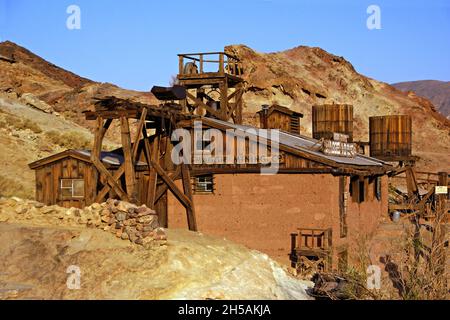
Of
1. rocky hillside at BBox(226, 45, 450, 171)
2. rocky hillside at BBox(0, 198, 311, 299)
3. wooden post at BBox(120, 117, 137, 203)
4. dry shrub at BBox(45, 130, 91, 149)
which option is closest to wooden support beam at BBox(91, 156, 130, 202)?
wooden post at BBox(120, 117, 137, 203)

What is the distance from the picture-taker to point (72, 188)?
86.3ft

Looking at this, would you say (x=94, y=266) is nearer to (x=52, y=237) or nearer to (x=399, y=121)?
(x=52, y=237)

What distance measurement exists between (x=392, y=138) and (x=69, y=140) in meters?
20.3

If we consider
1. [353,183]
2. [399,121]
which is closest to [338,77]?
[399,121]

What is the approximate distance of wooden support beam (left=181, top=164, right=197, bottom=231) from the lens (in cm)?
2441

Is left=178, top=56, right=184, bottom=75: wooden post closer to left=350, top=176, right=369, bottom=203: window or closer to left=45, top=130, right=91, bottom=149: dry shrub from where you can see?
left=350, top=176, right=369, bottom=203: window

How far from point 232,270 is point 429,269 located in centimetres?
514

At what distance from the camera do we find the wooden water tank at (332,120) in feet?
124

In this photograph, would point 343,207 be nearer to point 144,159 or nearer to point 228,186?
point 228,186

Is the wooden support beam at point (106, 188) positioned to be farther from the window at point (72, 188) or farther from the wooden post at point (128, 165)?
the window at point (72, 188)

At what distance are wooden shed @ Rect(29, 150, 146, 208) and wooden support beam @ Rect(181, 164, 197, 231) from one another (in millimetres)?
1877

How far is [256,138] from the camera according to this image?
78.3 feet

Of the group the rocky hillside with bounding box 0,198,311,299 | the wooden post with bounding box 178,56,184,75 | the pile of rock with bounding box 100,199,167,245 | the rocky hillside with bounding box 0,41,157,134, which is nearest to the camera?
the rocky hillside with bounding box 0,198,311,299

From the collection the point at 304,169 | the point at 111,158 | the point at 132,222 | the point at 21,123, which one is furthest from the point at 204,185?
the point at 21,123
